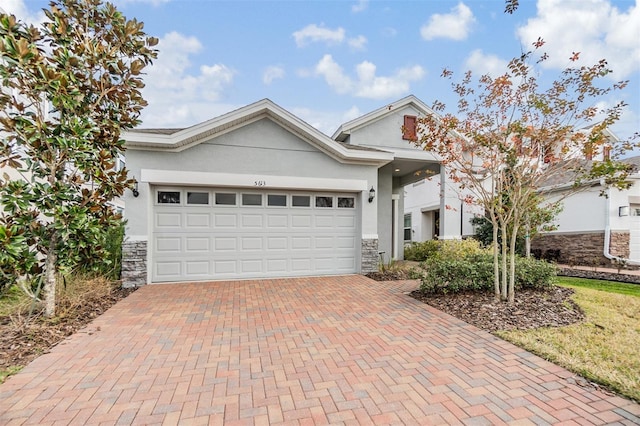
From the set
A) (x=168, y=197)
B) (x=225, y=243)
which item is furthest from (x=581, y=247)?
(x=168, y=197)

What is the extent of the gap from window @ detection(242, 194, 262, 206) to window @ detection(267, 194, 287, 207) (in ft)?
0.88

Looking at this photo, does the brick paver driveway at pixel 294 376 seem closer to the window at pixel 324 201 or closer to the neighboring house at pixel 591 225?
the window at pixel 324 201

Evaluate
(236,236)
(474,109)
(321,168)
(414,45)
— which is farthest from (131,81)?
Answer: (414,45)

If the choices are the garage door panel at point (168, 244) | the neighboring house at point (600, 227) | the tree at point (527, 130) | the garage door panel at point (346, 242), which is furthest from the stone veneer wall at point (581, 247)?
the garage door panel at point (168, 244)

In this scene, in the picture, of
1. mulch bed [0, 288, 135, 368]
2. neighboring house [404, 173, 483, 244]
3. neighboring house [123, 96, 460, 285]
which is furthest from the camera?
neighboring house [404, 173, 483, 244]

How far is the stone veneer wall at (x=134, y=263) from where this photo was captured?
7.94m

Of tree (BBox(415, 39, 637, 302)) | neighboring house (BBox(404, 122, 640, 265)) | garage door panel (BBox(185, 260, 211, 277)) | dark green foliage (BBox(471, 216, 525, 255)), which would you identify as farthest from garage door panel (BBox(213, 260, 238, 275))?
dark green foliage (BBox(471, 216, 525, 255))

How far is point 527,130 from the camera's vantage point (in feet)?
18.6

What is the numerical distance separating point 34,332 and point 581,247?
17.5m

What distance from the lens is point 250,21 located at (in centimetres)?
1045

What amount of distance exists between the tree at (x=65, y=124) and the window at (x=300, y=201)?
462 cm

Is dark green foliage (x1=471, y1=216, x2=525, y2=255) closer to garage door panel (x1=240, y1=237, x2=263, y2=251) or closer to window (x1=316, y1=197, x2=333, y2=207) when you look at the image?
window (x1=316, y1=197, x2=333, y2=207)

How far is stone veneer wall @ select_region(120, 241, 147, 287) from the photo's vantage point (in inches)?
313

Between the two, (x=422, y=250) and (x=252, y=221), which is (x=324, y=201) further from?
(x=422, y=250)
